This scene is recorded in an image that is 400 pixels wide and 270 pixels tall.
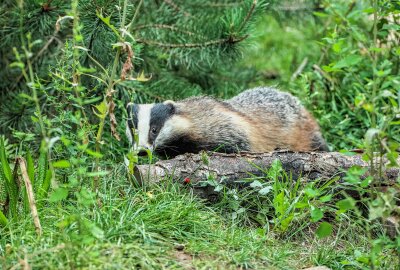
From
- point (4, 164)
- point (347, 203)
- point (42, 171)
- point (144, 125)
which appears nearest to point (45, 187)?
point (42, 171)

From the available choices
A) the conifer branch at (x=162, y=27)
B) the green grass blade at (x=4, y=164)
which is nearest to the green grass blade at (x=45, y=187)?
the green grass blade at (x=4, y=164)

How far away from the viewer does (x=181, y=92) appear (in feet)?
20.8

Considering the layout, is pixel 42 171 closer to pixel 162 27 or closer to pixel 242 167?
pixel 242 167

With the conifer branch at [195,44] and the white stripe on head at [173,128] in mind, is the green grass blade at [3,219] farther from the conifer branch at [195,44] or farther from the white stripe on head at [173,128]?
the conifer branch at [195,44]

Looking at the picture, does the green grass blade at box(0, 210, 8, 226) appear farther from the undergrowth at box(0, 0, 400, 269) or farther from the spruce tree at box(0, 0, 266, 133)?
the spruce tree at box(0, 0, 266, 133)

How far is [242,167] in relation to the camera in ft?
15.1

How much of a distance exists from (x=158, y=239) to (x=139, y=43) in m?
2.57

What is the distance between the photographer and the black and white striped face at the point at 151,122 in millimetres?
5129

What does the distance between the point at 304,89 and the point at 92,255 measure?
134 inches

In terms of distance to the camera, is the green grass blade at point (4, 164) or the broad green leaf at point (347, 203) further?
the green grass blade at point (4, 164)

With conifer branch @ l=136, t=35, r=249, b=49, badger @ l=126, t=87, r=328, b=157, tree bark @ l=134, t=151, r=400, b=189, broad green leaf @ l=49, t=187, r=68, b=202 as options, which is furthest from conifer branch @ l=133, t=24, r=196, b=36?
broad green leaf @ l=49, t=187, r=68, b=202

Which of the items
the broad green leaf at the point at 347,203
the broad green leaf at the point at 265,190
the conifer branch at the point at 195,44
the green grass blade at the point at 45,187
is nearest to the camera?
the broad green leaf at the point at 347,203

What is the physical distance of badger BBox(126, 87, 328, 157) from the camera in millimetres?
5227

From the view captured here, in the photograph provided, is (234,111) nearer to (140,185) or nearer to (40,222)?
(140,185)
